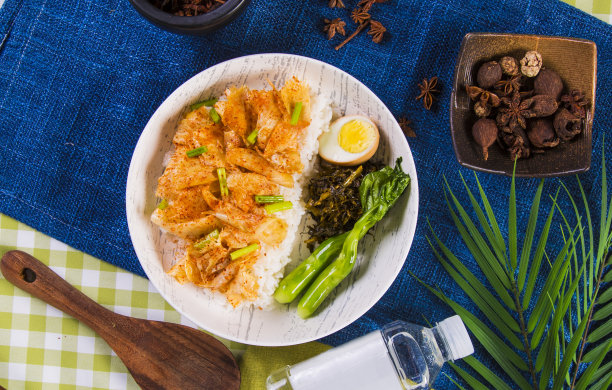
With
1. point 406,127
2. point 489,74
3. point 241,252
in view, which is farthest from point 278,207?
point 489,74

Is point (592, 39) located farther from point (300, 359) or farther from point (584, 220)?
point (300, 359)

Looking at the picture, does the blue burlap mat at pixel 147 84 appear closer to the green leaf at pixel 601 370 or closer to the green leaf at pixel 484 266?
the green leaf at pixel 484 266

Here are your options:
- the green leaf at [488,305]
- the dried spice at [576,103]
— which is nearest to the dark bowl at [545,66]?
the dried spice at [576,103]

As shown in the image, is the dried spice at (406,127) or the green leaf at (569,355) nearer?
the green leaf at (569,355)

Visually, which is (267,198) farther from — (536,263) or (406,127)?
(536,263)

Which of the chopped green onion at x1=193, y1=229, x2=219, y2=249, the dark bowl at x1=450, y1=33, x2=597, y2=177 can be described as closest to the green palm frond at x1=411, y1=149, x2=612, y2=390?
the dark bowl at x1=450, y1=33, x2=597, y2=177

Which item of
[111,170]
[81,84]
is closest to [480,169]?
[111,170]
